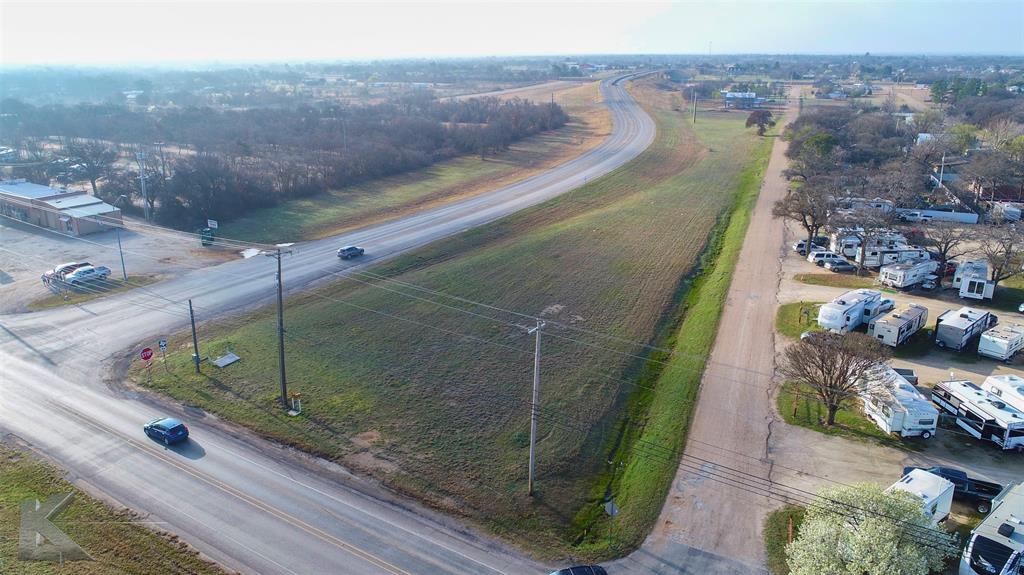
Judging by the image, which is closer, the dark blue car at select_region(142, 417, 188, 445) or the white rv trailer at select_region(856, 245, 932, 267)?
the dark blue car at select_region(142, 417, 188, 445)

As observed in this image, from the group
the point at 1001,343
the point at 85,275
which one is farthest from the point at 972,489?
the point at 85,275

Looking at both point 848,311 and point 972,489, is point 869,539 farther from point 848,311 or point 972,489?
point 848,311

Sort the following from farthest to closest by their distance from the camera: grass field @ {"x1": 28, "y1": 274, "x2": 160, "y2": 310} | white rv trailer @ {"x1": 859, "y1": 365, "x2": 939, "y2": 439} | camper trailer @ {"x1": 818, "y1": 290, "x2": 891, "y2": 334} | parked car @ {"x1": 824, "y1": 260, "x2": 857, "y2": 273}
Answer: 1. parked car @ {"x1": 824, "y1": 260, "x2": 857, "y2": 273}
2. grass field @ {"x1": 28, "y1": 274, "x2": 160, "y2": 310}
3. camper trailer @ {"x1": 818, "y1": 290, "x2": 891, "y2": 334}
4. white rv trailer @ {"x1": 859, "y1": 365, "x2": 939, "y2": 439}

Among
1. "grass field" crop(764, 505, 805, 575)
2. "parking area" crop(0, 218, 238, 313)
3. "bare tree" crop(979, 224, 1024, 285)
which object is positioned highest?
"bare tree" crop(979, 224, 1024, 285)

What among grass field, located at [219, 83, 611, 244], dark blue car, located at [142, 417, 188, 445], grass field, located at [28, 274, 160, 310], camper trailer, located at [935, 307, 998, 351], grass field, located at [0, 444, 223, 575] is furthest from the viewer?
grass field, located at [219, 83, 611, 244]

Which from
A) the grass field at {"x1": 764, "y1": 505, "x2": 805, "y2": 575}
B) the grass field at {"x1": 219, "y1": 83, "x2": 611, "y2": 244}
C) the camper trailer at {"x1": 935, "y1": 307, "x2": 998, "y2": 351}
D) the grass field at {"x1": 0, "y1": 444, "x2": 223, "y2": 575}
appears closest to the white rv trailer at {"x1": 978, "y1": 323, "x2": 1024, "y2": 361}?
the camper trailer at {"x1": 935, "y1": 307, "x2": 998, "y2": 351}

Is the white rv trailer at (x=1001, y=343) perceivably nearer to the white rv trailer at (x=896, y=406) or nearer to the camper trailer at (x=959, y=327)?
the camper trailer at (x=959, y=327)

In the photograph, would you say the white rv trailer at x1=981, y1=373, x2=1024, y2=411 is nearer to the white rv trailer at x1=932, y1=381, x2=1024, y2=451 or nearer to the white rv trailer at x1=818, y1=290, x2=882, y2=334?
the white rv trailer at x1=932, y1=381, x2=1024, y2=451
